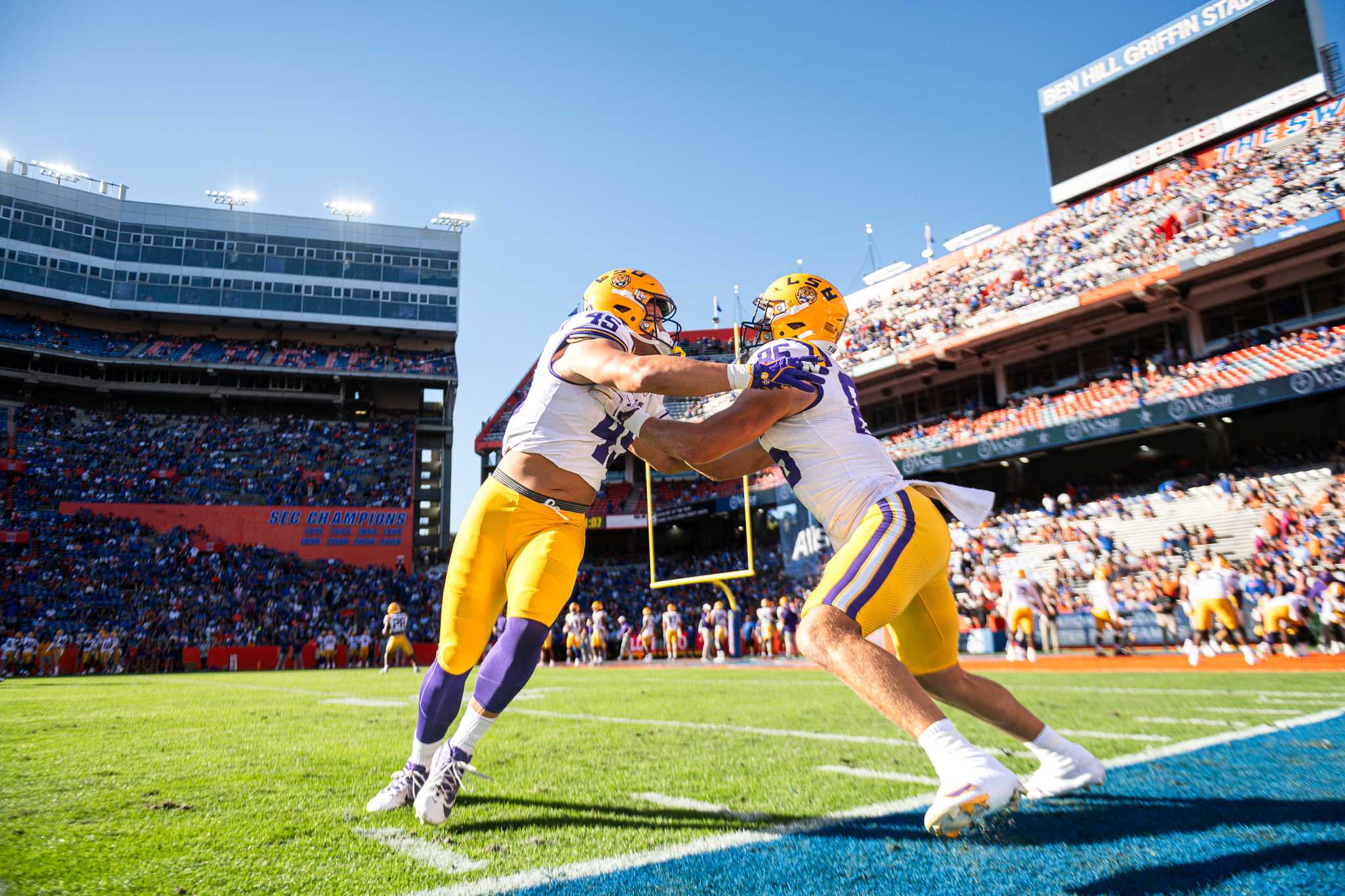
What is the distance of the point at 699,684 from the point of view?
11.6 m

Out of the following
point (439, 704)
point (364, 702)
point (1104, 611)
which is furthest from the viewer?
point (1104, 611)

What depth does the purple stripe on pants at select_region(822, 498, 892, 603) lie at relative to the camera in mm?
2736

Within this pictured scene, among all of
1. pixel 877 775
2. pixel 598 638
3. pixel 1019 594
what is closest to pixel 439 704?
pixel 877 775

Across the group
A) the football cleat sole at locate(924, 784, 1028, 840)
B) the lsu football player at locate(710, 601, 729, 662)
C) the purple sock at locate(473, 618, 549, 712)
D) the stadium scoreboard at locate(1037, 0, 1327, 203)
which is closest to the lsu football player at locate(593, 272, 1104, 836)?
the football cleat sole at locate(924, 784, 1028, 840)

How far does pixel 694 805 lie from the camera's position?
11.0 feet

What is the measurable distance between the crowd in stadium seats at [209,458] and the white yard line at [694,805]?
34898mm

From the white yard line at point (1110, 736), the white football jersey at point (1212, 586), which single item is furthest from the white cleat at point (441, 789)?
the white football jersey at point (1212, 586)

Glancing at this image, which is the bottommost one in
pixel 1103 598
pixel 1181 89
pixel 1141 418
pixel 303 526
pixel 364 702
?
pixel 364 702

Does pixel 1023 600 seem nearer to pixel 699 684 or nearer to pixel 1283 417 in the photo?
pixel 699 684

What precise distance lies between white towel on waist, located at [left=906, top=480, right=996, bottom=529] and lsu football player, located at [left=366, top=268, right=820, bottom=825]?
648 millimetres

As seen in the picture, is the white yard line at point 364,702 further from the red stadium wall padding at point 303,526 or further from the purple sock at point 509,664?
the red stadium wall padding at point 303,526

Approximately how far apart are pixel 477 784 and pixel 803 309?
9.33ft

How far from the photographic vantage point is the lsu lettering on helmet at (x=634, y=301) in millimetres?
3785

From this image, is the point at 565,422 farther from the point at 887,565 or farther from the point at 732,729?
the point at 732,729
